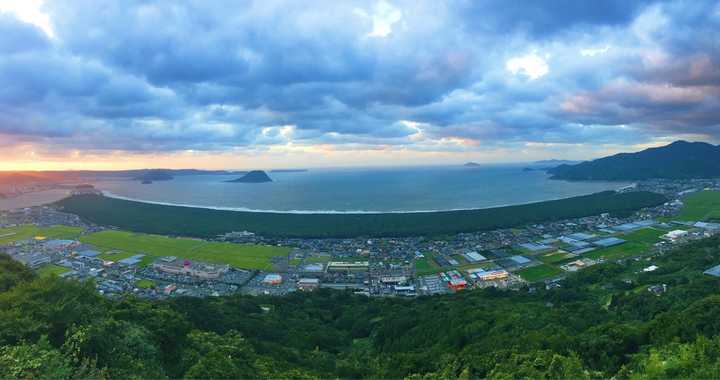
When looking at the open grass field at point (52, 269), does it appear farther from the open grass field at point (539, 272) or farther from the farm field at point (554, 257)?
the farm field at point (554, 257)

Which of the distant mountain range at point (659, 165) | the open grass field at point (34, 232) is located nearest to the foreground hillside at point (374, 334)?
the open grass field at point (34, 232)

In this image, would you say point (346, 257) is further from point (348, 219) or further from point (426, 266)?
point (348, 219)

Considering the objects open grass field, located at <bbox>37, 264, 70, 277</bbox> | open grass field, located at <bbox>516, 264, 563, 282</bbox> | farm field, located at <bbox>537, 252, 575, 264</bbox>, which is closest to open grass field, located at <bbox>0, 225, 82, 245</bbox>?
open grass field, located at <bbox>37, 264, 70, 277</bbox>

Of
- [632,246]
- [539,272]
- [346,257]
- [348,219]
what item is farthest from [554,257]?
[348,219]

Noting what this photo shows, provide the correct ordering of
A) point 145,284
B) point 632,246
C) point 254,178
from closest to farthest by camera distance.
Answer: point 145,284, point 632,246, point 254,178

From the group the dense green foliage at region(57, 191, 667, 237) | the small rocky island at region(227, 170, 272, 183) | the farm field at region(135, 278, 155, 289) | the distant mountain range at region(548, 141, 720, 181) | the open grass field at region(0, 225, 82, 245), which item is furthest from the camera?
the small rocky island at region(227, 170, 272, 183)

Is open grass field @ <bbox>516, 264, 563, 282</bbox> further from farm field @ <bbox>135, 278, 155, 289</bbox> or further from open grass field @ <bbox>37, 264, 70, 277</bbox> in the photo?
open grass field @ <bbox>37, 264, 70, 277</bbox>

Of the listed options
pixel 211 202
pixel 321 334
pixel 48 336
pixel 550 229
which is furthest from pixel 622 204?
pixel 211 202
